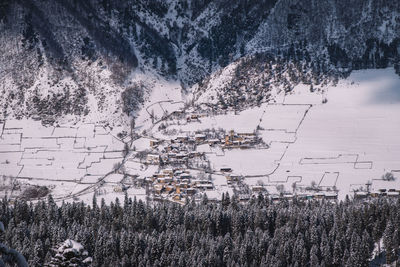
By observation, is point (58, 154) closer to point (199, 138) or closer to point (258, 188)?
point (199, 138)

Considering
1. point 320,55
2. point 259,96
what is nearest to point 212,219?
point 259,96

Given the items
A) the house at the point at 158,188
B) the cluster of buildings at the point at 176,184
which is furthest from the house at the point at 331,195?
the house at the point at 158,188

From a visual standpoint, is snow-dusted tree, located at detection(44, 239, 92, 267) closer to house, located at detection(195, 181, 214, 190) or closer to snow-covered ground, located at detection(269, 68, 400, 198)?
snow-covered ground, located at detection(269, 68, 400, 198)

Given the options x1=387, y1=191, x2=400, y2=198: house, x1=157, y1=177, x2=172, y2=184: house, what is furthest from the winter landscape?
x1=387, y1=191, x2=400, y2=198: house

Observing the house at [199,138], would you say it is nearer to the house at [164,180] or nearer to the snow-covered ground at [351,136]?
the house at [164,180]

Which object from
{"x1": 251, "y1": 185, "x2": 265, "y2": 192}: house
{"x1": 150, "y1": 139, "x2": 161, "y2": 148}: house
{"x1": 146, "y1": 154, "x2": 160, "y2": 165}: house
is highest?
{"x1": 150, "y1": 139, "x2": 161, "y2": 148}: house
